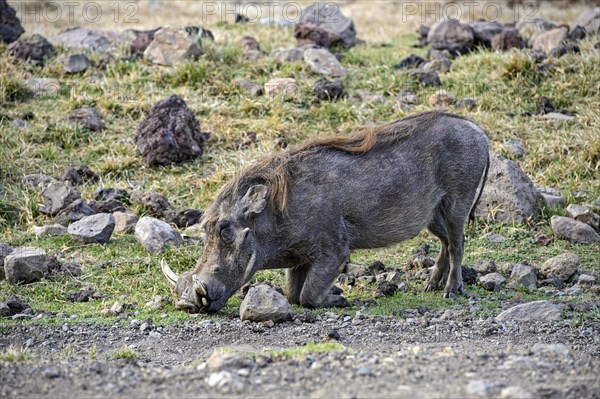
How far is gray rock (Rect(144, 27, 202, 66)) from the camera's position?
11211 mm

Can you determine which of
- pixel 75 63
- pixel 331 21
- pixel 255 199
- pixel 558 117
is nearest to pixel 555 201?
pixel 558 117

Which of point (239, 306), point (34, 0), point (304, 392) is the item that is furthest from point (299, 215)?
point (34, 0)

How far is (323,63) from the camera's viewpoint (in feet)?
37.0

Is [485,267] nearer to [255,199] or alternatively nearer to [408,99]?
[255,199]

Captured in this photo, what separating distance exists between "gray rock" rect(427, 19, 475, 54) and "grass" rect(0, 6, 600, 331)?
299 millimetres

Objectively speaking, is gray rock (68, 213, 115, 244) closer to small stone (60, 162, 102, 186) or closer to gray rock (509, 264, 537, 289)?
small stone (60, 162, 102, 186)

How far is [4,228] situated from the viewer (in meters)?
8.51

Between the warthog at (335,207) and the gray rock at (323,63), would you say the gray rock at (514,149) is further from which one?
the warthog at (335,207)

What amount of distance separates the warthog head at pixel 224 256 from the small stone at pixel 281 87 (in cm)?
409

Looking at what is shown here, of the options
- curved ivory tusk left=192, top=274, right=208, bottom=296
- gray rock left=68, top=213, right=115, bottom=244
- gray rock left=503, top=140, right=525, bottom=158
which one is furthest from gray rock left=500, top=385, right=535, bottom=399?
gray rock left=503, top=140, right=525, bottom=158

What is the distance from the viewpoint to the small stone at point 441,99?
1063 centimetres

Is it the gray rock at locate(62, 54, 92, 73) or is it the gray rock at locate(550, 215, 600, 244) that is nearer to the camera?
the gray rock at locate(550, 215, 600, 244)

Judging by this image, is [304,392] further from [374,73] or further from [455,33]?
[455,33]

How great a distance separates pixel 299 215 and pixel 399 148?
952 mm
